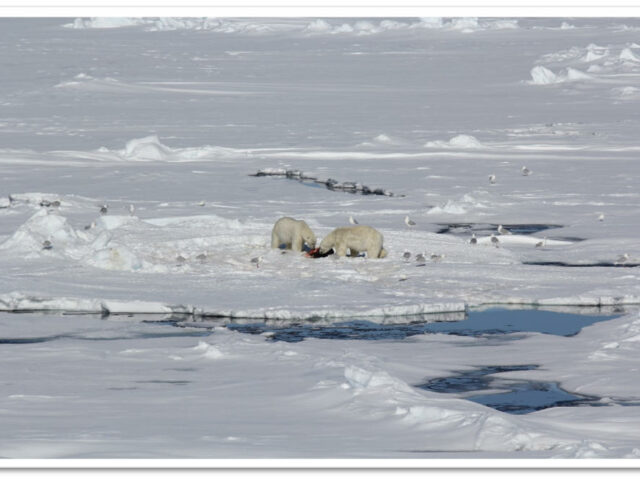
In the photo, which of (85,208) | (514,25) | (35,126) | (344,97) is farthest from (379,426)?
(514,25)

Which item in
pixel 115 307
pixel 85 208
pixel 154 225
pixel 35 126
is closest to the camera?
pixel 115 307

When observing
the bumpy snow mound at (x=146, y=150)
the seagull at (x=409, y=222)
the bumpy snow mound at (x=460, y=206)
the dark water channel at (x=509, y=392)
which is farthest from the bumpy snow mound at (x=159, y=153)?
the dark water channel at (x=509, y=392)

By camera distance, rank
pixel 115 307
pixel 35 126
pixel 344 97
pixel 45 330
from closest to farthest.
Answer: pixel 45 330 < pixel 115 307 < pixel 35 126 < pixel 344 97

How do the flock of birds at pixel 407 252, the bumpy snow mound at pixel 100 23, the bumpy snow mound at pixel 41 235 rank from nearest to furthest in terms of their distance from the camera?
the flock of birds at pixel 407 252
the bumpy snow mound at pixel 41 235
the bumpy snow mound at pixel 100 23

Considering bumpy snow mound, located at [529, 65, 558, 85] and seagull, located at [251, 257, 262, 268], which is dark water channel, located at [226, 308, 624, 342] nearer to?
seagull, located at [251, 257, 262, 268]

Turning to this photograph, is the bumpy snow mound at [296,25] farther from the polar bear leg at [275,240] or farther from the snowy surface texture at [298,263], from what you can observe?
the polar bear leg at [275,240]
